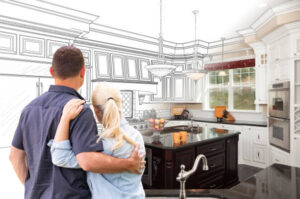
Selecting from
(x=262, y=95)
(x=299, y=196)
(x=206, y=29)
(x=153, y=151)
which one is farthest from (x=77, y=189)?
(x=262, y=95)

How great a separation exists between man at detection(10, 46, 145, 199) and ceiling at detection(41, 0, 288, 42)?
2.67m

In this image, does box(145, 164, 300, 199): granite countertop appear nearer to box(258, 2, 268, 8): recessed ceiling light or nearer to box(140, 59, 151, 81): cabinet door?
box(258, 2, 268, 8): recessed ceiling light

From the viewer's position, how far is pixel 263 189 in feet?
4.30

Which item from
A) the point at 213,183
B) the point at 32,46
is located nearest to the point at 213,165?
the point at 213,183

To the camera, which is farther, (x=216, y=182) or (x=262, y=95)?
(x=262, y=95)

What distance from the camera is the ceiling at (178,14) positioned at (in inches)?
132

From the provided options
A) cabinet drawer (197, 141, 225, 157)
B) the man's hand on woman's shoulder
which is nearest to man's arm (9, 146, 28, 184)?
the man's hand on woman's shoulder

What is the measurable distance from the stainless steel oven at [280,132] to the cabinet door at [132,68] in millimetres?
3093

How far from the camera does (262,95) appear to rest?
15.9 feet

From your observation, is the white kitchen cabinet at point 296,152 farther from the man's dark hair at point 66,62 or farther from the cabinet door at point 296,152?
the man's dark hair at point 66,62

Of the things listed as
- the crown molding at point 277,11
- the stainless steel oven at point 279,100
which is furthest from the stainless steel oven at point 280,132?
the crown molding at point 277,11

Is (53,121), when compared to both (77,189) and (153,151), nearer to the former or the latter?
(77,189)

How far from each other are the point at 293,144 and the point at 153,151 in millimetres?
2531

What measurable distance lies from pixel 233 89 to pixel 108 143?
5565 millimetres
